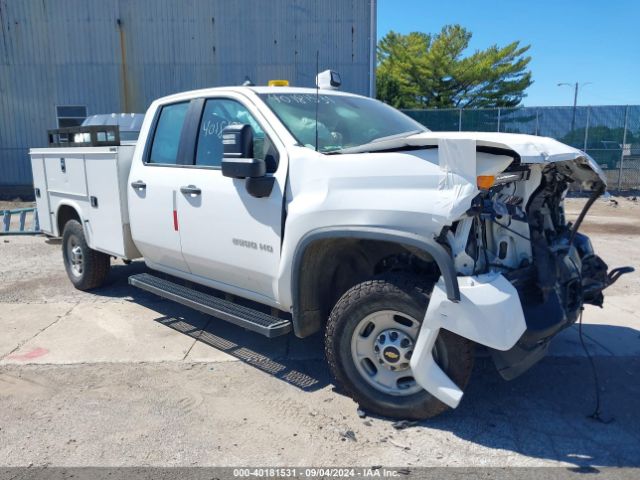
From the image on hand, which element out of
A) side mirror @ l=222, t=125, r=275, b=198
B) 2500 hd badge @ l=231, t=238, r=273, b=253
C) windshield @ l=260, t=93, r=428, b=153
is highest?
windshield @ l=260, t=93, r=428, b=153

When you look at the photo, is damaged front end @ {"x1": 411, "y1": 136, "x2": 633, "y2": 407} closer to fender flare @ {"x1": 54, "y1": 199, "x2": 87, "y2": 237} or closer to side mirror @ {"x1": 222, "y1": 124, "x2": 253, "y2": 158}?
side mirror @ {"x1": 222, "y1": 124, "x2": 253, "y2": 158}

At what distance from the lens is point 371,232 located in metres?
3.23

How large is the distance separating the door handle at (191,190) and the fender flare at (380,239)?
3.95ft

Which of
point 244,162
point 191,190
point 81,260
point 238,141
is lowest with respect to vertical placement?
point 81,260

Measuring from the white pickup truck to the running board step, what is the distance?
0.02 m

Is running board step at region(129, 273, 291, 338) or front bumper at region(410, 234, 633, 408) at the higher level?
front bumper at region(410, 234, 633, 408)

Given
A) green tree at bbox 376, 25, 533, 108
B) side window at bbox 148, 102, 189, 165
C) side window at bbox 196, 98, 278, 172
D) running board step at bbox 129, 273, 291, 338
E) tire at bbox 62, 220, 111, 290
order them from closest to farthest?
running board step at bbox 129, 273, 291, 338 < side window at bbox 196, 98, 278, 172 < side window at bbox 148, 102, 189, 165 < tire at bbox 62, 220, 111, 290 < green tree at bbox 376, 25, 533, 108

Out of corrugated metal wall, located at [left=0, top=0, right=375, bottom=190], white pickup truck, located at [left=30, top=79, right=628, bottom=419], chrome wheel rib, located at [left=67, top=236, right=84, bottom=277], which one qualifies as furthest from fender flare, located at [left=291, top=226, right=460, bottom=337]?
corrugated metal wall, located at [left=0, top=0, right=375, bottom=190]

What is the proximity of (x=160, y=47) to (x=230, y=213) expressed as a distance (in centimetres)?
1501

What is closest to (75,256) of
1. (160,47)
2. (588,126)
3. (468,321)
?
(468,321)

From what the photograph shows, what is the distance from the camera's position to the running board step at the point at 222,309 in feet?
12.6

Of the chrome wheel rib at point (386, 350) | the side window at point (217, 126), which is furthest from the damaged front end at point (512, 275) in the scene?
the side window at point (217, 126)

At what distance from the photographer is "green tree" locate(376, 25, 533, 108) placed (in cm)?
3616

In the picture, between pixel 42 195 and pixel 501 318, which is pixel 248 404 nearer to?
pixel 501 318
